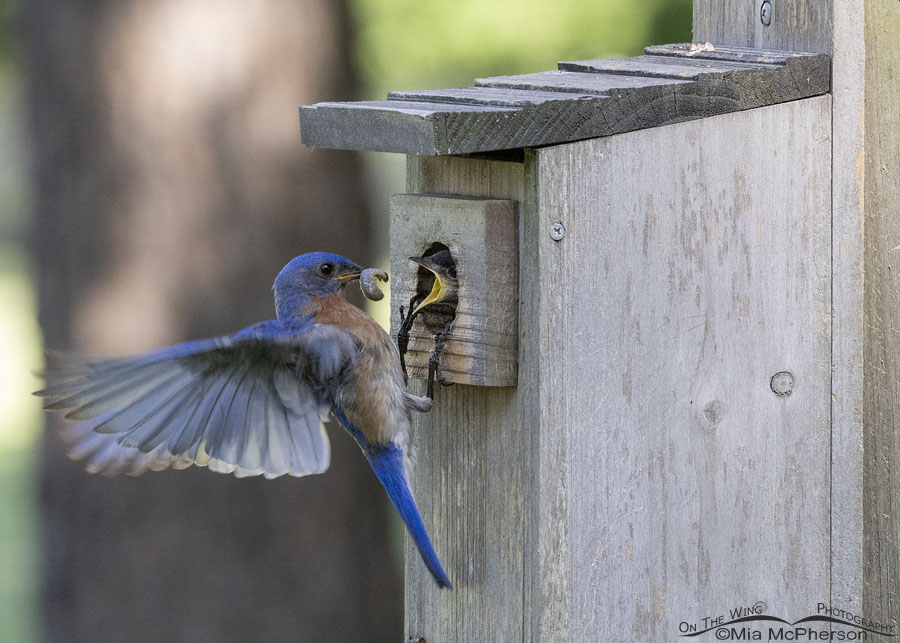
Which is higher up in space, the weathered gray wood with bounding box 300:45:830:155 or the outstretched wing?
the weathered gray wood with bounding box 300:45:830:155

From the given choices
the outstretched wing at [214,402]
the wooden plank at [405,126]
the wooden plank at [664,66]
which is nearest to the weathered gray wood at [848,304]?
the wooden plank at [664,66]

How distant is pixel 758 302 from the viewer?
6.91 ft

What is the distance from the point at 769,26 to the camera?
236 cm

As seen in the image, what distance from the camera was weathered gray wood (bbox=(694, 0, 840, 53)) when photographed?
2203 millimetres

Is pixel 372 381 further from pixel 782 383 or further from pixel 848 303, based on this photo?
pixel 848 303

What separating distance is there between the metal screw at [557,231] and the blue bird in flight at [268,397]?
485 mm

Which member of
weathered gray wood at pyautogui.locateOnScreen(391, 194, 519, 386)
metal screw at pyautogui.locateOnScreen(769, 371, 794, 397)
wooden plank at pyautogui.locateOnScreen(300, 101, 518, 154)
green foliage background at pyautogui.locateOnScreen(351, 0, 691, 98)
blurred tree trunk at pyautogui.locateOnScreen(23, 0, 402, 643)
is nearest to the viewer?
wooden plank at pyautogui.locateOnScreen(300, 101, 518, 154)

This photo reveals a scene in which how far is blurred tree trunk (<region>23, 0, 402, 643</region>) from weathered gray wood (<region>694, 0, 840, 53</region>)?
201 cm

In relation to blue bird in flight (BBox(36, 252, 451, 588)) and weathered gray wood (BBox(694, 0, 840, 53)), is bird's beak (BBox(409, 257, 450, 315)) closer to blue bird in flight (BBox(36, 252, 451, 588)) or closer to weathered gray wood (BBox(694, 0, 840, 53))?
blue bird in flight (BBox(36, 252, 451, 588))

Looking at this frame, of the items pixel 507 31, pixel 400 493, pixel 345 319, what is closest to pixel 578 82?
pixel 345 319

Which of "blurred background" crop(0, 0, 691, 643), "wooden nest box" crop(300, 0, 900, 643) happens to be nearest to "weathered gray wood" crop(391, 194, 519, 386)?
"wooden nest box" crop(300, 0, 900, 643)

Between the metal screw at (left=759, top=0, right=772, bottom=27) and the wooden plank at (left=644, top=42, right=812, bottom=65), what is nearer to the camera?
the wooden plank at (left=644, top=42, right=812, bottom=65)

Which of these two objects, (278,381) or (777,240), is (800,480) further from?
(278,381)

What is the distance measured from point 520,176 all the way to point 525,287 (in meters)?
0.19
